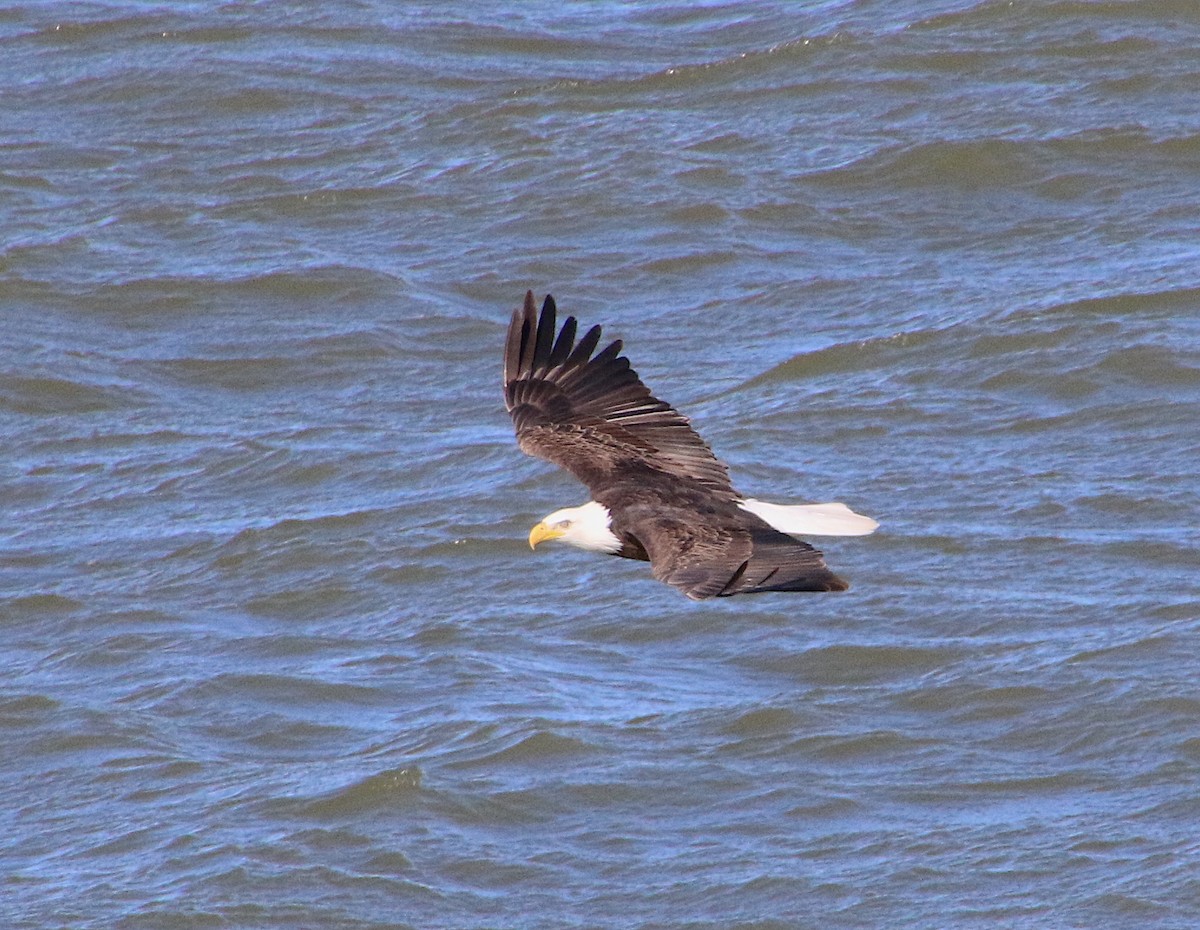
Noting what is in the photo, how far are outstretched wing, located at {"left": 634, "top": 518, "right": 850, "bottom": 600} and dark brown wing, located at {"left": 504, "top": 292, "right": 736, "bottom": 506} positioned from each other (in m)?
0.60

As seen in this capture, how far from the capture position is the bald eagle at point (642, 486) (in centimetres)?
680

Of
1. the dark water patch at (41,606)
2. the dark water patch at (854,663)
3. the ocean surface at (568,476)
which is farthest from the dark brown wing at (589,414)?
the dark water patch at (41,606)

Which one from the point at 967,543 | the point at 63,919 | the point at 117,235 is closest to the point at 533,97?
the point at 117,235

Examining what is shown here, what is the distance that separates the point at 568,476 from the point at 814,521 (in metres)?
4.90

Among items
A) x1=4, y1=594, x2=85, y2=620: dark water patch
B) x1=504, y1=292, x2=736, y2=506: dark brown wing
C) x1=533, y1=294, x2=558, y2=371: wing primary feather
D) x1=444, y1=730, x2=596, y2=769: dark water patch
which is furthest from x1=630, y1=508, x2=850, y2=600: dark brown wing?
x1=4, y1=594, x2=85, y2=620: dark water patch

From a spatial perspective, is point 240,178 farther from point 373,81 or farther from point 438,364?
point 438,364

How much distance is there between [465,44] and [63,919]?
27.4ft

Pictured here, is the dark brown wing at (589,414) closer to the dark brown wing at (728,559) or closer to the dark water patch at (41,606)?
the dark brown wing at (728,559)

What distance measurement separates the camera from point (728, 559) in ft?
22.5

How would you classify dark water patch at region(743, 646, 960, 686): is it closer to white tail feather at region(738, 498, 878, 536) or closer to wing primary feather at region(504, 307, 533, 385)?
wing primary feather at region(504, 307, 533, 385)

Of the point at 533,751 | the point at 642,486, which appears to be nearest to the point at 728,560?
the point at 642,486

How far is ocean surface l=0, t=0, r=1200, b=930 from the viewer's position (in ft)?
33.6

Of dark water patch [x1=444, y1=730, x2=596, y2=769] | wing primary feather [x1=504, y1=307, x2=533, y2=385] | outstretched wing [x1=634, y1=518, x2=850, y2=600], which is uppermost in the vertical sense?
wing primary feather [x1=504, y1=307, x2=533, y2=385]

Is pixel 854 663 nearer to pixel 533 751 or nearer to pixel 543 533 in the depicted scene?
pixel 533 751
